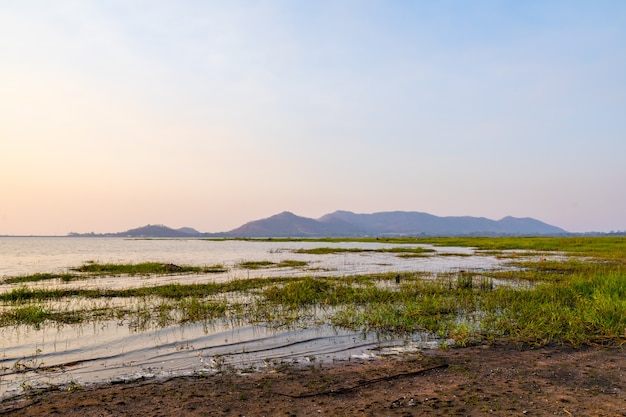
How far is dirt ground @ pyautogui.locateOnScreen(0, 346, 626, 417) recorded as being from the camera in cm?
827

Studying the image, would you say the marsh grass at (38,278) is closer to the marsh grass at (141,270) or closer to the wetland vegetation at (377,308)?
the marsh grass at (141,270)

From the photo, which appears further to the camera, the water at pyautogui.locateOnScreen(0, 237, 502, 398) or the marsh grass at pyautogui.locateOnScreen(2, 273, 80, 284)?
the marsh grass at pyautogui.locateOnScreen(2, 273, 80, 284)

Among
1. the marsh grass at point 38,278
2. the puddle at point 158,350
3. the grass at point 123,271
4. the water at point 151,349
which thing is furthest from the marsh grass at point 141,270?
the puddle at point 158,350

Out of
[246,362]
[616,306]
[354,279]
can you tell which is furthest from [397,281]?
[246,362]

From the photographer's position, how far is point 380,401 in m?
8.70

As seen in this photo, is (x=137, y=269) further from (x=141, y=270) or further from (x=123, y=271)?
(x=123, y=271)

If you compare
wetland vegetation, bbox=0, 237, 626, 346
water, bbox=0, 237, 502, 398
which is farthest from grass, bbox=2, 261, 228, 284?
water, bbox=0, 237, 502, 398

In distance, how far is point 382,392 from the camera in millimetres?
9234

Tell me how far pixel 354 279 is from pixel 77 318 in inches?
751

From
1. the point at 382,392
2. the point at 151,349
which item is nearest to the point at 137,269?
the point at 151,349

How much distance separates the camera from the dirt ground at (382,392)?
27.1ft

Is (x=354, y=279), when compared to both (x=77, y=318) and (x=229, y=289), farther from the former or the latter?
(x=77, y=318)

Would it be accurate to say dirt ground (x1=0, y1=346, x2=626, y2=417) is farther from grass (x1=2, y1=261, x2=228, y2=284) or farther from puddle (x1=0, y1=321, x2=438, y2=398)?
grass (x1=2, y1=261, x2=228, y2=284)

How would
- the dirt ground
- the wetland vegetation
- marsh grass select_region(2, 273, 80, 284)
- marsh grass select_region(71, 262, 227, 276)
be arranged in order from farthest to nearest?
1. marsh grass select_region(71, 262, 227, 276)
2. marsh grass select_region(2, 273, 80, 284)
3. the wetland vegetation
4. the dirt ground
